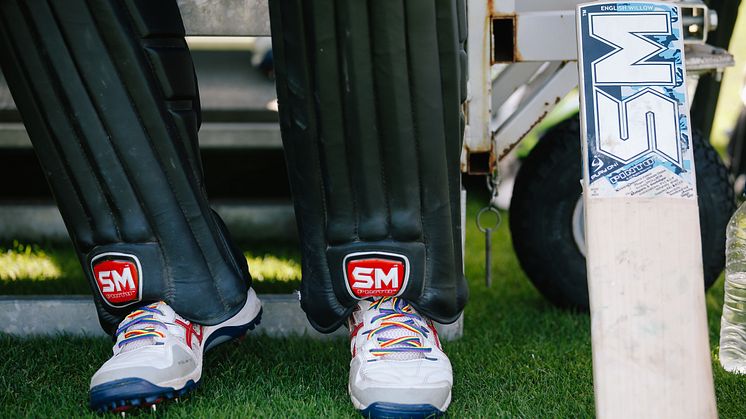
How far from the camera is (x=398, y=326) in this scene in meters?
1.23

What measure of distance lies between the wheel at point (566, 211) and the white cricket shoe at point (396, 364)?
19.3 inches

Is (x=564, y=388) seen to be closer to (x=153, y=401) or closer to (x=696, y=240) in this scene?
(x=696, y=240)

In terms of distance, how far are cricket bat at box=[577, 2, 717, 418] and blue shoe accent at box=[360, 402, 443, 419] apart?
0.73 ft

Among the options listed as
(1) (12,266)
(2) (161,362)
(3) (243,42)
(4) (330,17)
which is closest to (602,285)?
(4) (330,17)

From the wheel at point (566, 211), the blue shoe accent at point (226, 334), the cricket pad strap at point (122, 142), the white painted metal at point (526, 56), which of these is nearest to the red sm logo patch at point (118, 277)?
the cricket pad strap at point (122, 142)

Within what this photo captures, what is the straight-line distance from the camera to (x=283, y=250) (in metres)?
2.24

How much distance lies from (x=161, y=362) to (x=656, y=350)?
2.10ft

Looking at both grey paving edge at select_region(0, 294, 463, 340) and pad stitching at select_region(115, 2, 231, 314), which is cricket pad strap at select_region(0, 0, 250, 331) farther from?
grey paving edge at select_region(0, 294, 463, 340)

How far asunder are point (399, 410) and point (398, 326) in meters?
0.13

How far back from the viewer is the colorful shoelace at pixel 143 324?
1209mm

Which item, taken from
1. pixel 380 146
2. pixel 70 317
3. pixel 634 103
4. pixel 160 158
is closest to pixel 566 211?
pixel 634 103

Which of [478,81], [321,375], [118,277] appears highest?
[478,81]

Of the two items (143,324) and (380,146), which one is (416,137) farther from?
(143,324)

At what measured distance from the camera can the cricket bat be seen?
1066 millimetres
